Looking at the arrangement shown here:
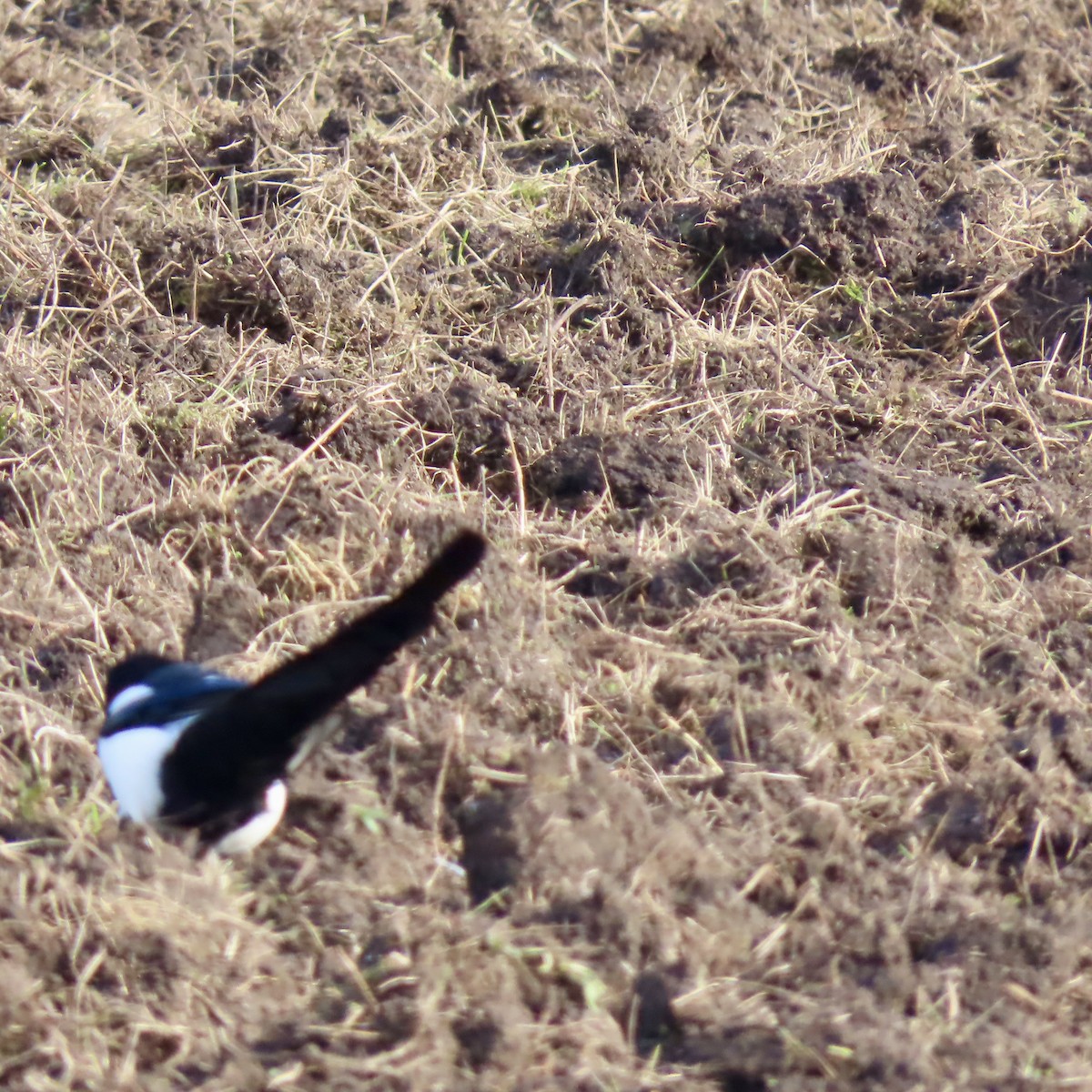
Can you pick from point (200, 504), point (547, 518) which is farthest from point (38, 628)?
point (547, 518)

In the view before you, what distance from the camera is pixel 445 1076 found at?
7.35 feet

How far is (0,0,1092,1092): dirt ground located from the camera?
2396 millimetres

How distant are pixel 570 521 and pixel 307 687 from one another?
1.38 m

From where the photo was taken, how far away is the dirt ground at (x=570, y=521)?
240cm

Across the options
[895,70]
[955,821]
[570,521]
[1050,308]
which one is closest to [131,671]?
[570,521]

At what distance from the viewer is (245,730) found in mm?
2457

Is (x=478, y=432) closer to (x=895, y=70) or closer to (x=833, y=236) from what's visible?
(x=833, y=236)

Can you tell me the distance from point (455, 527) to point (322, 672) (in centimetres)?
109

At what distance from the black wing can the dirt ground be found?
0.23 metres

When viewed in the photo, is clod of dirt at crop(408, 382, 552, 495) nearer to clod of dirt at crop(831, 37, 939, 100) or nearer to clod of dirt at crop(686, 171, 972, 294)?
clod of dirt at crop(686, 171, 972, 294)

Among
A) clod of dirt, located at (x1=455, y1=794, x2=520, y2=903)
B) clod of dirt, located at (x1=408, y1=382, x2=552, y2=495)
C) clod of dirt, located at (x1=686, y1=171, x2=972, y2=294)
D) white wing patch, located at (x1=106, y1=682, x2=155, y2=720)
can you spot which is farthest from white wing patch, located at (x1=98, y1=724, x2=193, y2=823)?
clod of dirt, located at (x1=686, y1=171, x2=972, y2=294)

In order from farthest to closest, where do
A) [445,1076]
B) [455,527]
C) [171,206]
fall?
[171,206] < [455,527] < [445,1076]

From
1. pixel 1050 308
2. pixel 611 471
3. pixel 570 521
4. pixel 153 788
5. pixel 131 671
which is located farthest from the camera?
pixel 1050 308

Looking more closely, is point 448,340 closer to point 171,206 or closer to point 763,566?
point 171,206
